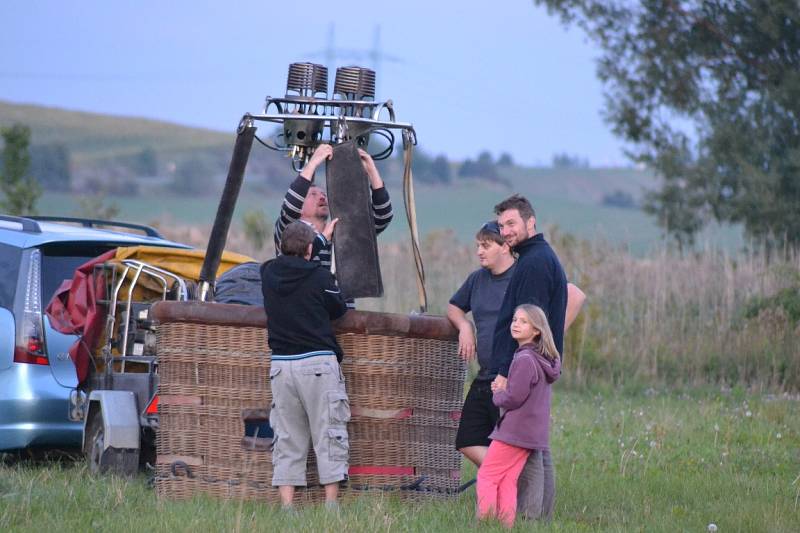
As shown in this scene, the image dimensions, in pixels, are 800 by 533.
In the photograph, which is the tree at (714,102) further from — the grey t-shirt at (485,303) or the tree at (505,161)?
the tree at (505,161)

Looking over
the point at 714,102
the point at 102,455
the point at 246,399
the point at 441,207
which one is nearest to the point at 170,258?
the point at 102,455

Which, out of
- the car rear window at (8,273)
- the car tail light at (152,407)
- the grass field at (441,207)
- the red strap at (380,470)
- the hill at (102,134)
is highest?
the hill at (102,134)

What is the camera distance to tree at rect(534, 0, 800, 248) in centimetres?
2025

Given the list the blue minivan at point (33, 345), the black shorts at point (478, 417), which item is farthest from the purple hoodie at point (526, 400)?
the blue minivan at point (33, 345)

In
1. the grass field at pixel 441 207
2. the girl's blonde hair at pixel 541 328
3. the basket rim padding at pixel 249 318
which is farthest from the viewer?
the grass field at pixel 441 207

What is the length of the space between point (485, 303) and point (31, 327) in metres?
3.18

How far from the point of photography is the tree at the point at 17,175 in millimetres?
21609

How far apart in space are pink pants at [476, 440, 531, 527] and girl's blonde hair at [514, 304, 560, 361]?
0.55 m

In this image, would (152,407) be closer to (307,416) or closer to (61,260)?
(307,416)

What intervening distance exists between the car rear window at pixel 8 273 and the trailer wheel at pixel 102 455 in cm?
101

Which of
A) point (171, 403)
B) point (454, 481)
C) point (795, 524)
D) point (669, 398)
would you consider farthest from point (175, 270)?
point (669, 398)

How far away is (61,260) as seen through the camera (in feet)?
28.5

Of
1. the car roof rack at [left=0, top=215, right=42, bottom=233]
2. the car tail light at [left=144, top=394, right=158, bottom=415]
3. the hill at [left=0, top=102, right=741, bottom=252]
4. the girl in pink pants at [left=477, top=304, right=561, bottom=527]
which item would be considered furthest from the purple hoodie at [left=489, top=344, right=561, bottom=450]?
the hill at [left=0, top=102, right=741, bottom=252]

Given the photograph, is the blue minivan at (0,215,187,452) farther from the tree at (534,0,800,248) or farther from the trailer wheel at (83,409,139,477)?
the tree at (534,0,800,248)
